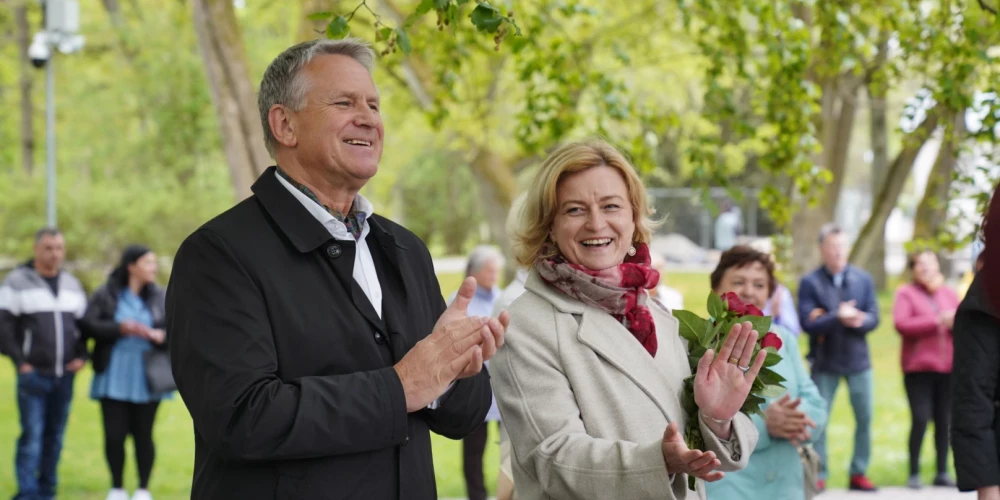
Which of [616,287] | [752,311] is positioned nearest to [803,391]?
[752,311]

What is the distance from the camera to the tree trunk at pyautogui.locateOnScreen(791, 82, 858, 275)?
1345cm

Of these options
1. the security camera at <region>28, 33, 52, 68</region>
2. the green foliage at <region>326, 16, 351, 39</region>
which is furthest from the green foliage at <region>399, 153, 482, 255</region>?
the green foliage at <region>326, 16, 351, 39</region>

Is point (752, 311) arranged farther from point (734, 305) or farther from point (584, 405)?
point (584, 405)

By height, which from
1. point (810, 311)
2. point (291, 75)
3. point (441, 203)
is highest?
point (441, 203)

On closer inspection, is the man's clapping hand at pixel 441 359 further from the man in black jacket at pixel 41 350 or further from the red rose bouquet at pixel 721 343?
the man in black jacket at pixel 41 350

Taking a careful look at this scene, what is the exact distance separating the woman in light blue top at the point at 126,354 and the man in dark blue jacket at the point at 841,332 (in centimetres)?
548

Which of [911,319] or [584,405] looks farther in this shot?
[911,319]

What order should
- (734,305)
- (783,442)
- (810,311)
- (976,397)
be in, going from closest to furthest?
(734,305), (976,397), (783,442), (810,311)

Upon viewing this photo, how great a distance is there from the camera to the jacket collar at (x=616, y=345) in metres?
3.21

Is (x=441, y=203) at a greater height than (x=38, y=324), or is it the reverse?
(x=441, y=203)

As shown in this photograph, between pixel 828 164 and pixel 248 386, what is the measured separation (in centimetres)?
1305

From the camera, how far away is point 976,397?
13.4 feet

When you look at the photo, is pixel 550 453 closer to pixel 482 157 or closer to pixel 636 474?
pixel 636 474

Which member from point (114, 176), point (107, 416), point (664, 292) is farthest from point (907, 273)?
point (114, 176)
